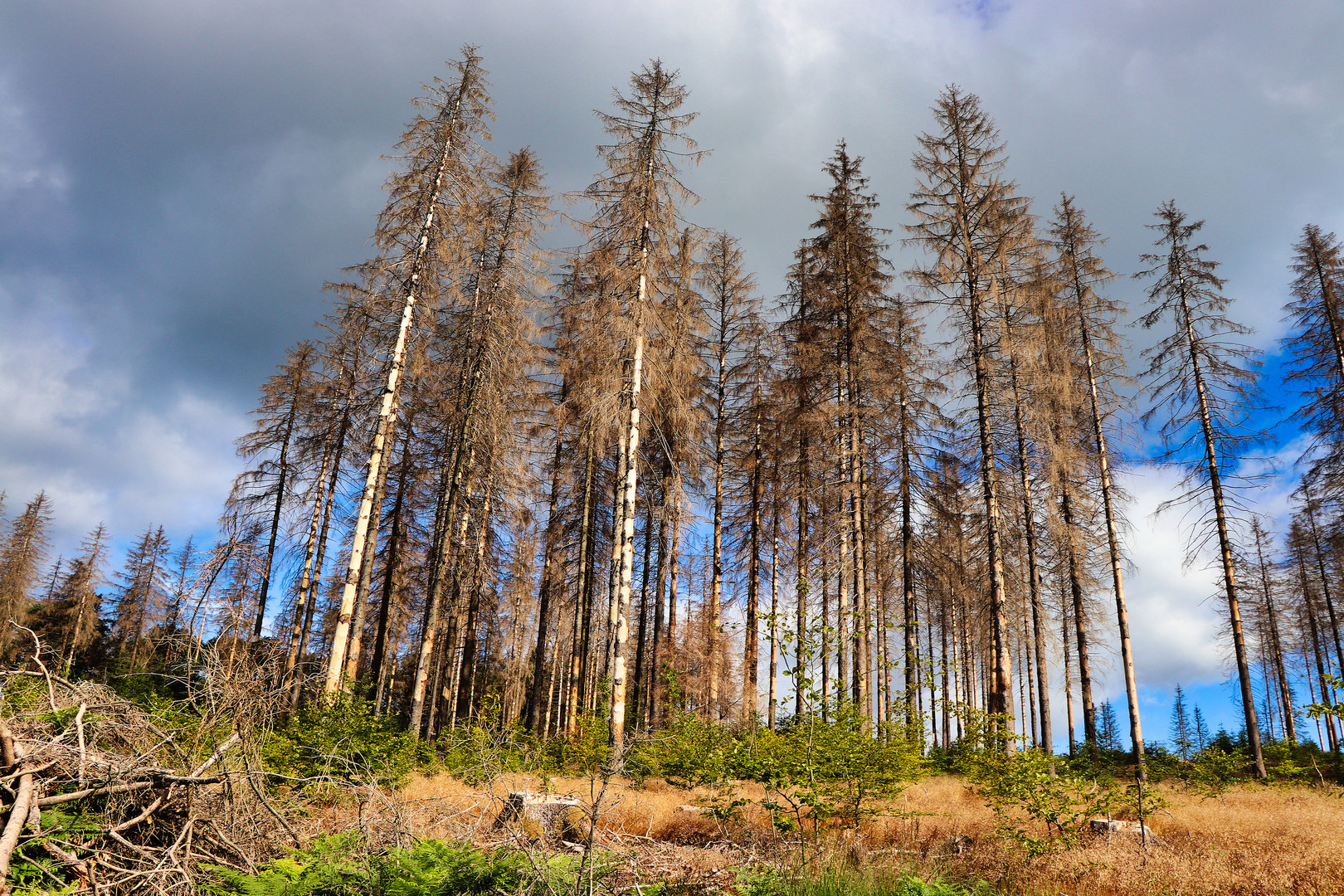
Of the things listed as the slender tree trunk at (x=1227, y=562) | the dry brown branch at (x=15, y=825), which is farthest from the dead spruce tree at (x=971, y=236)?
the dry brown branch at (x=15, y=825)

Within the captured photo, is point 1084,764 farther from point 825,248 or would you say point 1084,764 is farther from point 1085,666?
point 825,248

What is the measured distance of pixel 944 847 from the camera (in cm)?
746

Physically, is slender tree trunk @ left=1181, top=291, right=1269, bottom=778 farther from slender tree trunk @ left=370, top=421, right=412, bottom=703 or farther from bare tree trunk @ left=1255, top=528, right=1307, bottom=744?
slender tree trunk @ left=370, top=421, right=412, bottom=703

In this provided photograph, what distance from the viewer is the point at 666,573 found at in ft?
66.8

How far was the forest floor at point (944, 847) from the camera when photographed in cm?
573

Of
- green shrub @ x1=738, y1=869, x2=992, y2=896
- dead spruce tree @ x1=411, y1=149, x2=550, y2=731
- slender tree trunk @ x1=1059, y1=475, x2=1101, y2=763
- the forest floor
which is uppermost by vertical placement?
dead spruce tree @ x1=411, y1=149, x2=550, y2=731

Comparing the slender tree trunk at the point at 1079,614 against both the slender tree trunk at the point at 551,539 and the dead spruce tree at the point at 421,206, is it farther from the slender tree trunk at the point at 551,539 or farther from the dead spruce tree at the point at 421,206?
the dead spruce tree at the point at 421,206

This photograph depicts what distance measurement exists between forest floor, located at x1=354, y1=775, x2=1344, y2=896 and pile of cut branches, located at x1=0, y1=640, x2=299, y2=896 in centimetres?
126

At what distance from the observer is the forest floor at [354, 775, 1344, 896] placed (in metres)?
5.73

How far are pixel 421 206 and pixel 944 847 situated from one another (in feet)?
49.8

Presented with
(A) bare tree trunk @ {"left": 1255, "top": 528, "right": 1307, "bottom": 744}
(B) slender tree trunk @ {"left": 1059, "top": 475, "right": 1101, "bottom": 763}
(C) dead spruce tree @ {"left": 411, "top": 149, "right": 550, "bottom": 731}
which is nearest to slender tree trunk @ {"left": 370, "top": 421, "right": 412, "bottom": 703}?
(C) dead spruce tree @ {"left": 411, "top": 149, "right": 550, "bottom": 731}

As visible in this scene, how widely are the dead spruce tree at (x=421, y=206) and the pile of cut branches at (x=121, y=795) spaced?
8.28 meters

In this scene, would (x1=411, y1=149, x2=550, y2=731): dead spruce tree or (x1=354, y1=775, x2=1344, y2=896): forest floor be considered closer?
(x1=354, y1=775, x2=1344, y2=896): forest floor

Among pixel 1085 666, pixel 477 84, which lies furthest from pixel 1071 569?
pixel 477 84
